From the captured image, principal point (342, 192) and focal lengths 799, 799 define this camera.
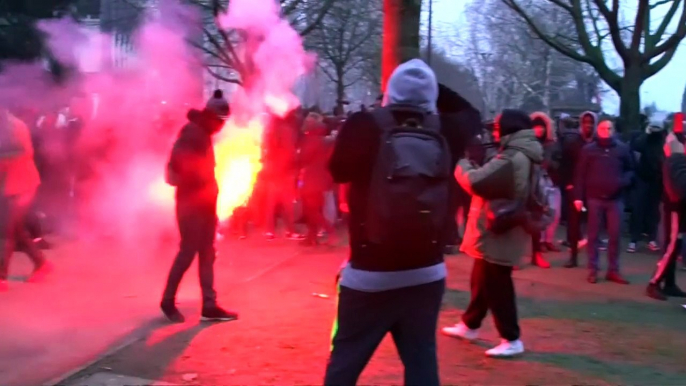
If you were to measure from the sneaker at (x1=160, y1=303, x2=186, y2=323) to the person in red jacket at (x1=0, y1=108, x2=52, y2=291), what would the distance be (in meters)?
2.30

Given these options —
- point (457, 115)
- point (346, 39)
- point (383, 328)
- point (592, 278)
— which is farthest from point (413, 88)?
point (346, 39)

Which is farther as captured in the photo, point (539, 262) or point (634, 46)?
point (634, 46)

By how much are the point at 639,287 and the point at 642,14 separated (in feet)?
33.9

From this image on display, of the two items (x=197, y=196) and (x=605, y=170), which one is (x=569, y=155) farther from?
(x=197, y=196)

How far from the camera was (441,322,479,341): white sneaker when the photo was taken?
6.54 meters

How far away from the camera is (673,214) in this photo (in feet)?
27.3

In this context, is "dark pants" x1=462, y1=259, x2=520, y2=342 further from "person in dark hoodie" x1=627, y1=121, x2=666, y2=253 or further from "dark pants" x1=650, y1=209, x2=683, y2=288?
"person in dark hoodie" x1=627, y1=121, x2=666, y2=253

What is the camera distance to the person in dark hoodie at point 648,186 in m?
11.8

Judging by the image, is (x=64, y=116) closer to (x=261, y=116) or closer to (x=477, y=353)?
(x=261, y=116)

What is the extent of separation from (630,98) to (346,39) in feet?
35.9

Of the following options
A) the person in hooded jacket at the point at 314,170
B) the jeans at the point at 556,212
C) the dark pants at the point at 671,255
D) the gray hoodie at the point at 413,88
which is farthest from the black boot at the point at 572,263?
the gray hoodie at the point at 413,88

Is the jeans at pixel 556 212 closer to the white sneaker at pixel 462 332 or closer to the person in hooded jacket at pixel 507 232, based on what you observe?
the white sneaker at pixel 462 332

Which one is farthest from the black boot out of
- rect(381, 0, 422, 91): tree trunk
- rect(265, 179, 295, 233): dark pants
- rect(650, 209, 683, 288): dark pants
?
rect(381, 0, 422, 91): tree trunk

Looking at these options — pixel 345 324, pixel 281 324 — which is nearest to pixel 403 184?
pixel 345 324
